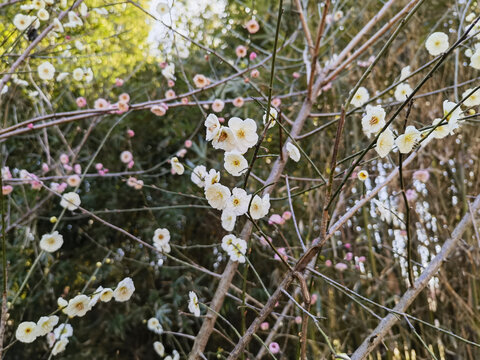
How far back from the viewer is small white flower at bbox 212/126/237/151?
2.33ft

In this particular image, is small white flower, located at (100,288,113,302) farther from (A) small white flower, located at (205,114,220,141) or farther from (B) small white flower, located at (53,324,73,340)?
(A) small white flower, located at (205,114,220,141)

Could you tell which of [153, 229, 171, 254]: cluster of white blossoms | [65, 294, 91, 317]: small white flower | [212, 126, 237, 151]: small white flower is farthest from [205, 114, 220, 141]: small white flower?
[153, 229, 171, 254]: cluster of white blossoms

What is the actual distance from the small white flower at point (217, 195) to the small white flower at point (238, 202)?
1 cm

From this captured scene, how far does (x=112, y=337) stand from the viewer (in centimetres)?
266

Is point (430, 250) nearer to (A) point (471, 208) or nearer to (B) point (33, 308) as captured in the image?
(A) point (471, 208)

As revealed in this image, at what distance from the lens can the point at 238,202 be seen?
0.77m

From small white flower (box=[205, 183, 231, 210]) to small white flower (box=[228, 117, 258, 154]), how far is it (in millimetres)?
83

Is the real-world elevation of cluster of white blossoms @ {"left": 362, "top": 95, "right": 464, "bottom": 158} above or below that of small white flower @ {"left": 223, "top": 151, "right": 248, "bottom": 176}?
above

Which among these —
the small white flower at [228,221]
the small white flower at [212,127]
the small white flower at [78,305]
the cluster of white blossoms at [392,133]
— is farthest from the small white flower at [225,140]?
the small white flower at [78,305]

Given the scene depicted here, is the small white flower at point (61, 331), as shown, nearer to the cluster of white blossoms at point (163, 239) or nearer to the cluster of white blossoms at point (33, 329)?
the cluster of white blossoms at point (33, 329)

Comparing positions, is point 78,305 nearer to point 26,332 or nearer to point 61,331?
point 26,332

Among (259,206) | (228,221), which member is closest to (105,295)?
(228,221)

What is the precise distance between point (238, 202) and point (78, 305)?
577mm

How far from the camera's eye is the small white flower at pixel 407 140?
724 millimetres
